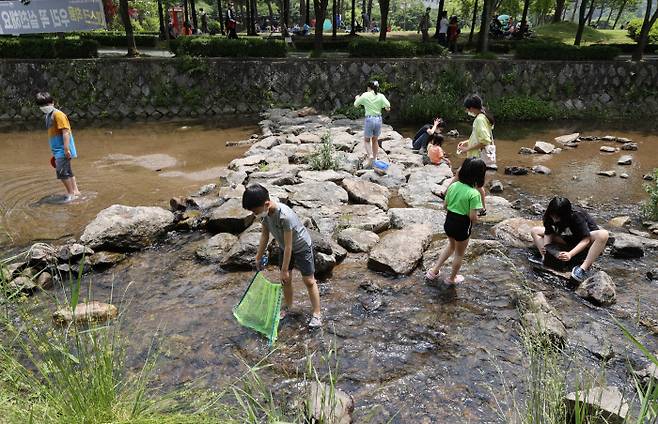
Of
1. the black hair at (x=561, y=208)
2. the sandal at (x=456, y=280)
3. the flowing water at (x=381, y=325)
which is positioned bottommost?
the flowing water at (x=381, y=325)

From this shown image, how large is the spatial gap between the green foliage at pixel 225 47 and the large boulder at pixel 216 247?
11524 millimetres

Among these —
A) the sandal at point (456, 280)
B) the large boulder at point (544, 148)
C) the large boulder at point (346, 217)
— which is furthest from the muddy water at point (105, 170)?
the large boulder at point (544, 148)

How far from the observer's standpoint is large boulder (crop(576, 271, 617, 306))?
515cm

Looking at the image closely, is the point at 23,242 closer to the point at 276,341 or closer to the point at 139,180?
the point at 139,180

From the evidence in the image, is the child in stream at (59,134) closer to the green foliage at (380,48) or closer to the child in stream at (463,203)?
the child in stream at (463,203)

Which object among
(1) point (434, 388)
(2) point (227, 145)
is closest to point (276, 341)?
(1) point (434, 388)

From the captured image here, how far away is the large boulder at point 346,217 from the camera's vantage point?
693cm

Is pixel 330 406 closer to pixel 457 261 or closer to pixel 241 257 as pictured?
pixel 457 261


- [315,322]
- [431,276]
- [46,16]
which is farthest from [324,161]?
[46,16]

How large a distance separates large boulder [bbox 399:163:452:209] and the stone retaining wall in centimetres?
761

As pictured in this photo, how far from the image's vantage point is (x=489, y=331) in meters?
4.74

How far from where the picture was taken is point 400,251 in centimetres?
602

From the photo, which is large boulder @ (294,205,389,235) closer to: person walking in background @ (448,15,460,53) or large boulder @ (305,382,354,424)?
large boulder @ (305,382,354,424)

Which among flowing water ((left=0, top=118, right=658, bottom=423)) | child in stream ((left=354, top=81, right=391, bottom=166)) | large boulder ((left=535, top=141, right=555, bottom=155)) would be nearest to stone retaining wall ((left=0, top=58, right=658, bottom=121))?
large boulder ((left=535, top=141, right=555, bottom=155))
